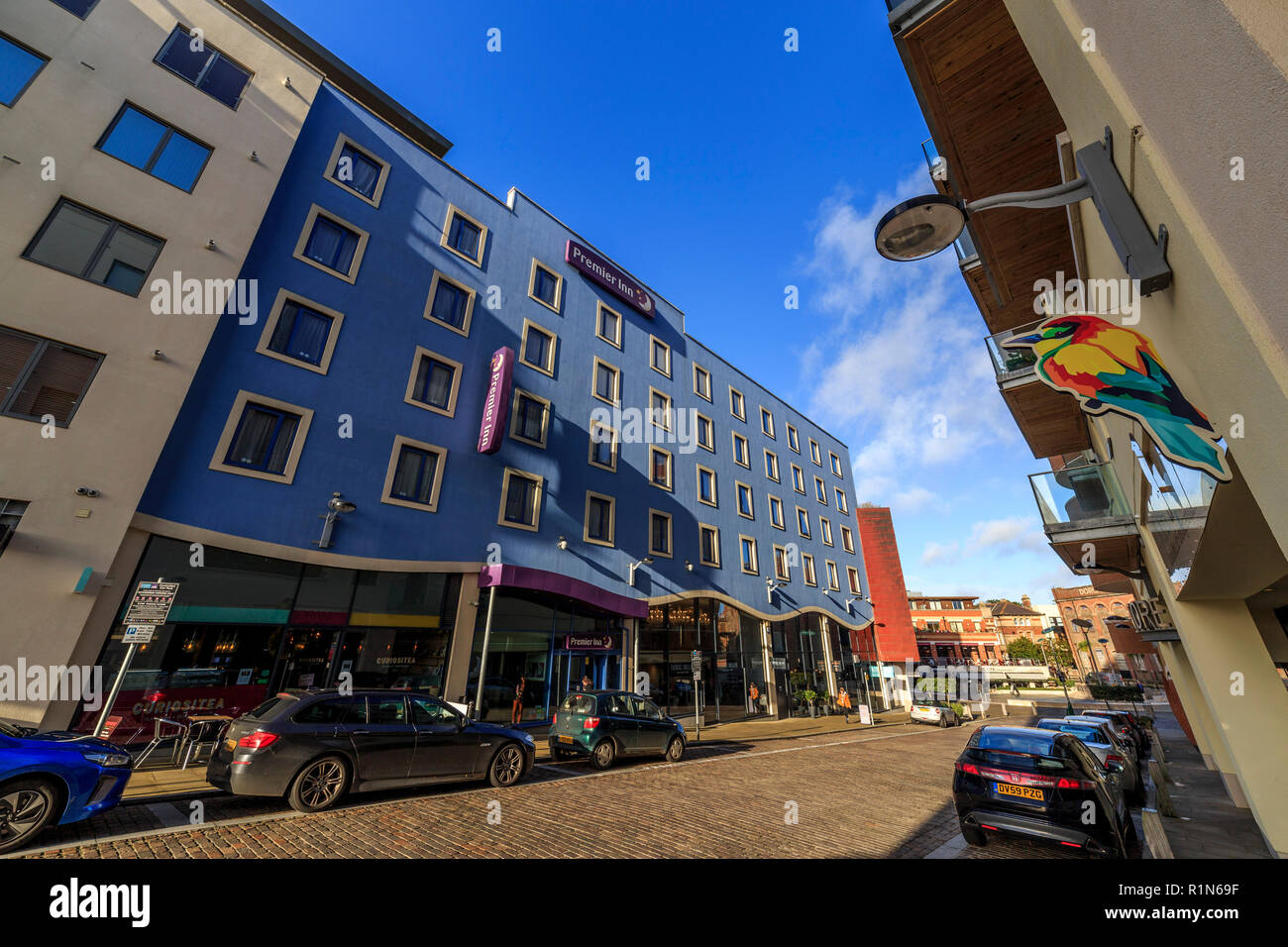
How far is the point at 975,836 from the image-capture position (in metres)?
7.16

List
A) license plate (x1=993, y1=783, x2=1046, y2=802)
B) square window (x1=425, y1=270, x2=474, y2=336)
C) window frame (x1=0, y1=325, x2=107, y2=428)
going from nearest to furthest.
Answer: license plate (x1=993, y1=783, x2=1046, y2=802) → window frame (x1=0, y1=325, x2=107, y2=428) → square window (x1=425, y1=270, x2=474, y2=336)

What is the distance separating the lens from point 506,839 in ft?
21.0

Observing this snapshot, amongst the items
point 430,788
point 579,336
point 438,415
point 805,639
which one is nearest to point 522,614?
point 438,415

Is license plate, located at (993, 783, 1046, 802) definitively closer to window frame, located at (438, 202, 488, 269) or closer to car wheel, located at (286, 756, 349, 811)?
car wheel, located at (286, 756, 349, 811)

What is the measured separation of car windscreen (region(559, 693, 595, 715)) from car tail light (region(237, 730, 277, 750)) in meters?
6.65

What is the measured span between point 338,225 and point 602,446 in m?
12.3

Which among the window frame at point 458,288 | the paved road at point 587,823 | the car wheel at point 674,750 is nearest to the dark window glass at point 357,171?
the window frame at point 458,288

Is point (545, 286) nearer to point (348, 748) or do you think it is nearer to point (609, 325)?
point (609, 325)

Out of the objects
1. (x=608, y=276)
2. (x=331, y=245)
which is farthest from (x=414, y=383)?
(x=608, y=276)

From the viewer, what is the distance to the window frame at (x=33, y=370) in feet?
34.1

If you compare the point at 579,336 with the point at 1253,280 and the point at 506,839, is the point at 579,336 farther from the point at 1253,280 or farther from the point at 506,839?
the point at 1253,280

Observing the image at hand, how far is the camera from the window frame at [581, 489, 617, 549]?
20844mm

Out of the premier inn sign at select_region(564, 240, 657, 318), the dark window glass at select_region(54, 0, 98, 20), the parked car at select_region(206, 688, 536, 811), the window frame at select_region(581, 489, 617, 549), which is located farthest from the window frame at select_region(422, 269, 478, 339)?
the parked car at select_region(206, 688, 536, 811)

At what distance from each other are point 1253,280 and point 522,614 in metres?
18.0
